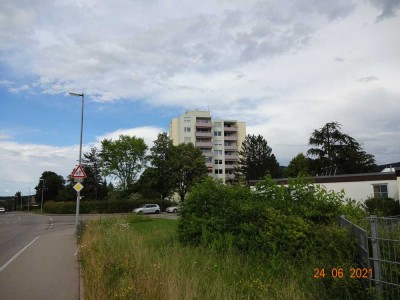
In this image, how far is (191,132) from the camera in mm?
102875

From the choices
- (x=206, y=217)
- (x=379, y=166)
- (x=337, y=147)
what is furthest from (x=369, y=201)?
(x=379, y=166)

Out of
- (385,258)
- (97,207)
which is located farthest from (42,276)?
(97,207)

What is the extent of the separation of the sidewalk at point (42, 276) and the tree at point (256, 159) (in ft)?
248

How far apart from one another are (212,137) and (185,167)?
32460mm

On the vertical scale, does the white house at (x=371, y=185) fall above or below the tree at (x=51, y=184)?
below

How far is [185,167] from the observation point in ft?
239

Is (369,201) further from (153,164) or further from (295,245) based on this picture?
(153,164)

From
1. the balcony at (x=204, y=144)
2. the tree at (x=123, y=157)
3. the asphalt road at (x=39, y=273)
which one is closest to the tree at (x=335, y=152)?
the tree at (x=123, y=157)

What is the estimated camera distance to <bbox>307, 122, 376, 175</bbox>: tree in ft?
197

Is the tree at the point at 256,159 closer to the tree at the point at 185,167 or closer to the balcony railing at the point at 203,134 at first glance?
the balcony railing at the point at 203,134

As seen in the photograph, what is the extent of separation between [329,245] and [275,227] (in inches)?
64.1

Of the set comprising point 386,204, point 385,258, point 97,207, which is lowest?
point 97,207

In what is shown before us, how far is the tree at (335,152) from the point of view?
6012 cm

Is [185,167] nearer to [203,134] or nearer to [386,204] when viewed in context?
[203,134]
